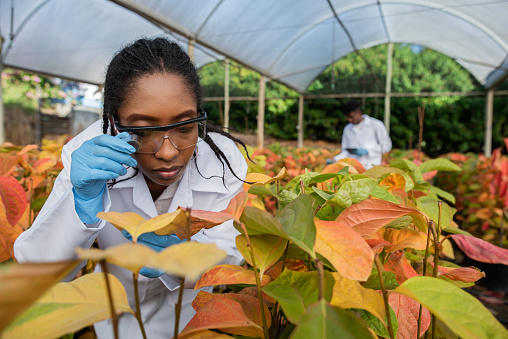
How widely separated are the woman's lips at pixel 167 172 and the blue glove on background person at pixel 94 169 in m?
0.12

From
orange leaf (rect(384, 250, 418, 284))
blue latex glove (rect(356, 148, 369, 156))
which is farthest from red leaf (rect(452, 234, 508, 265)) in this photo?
blue latex glove (rect(356, 148, 369, 156))

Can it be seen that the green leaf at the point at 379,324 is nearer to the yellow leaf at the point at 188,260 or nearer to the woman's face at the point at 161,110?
the yellow leaf at the point at 188,260

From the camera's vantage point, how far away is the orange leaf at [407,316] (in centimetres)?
55

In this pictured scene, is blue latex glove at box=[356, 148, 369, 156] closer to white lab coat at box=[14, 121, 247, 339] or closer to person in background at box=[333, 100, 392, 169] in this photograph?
person in background at box=[333, 100, 392, 169]

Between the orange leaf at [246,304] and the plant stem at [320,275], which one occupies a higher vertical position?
the plant stem at [320,275]

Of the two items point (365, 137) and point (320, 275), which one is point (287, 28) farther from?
point (320, 275)

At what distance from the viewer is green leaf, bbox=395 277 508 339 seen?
1.20 feet

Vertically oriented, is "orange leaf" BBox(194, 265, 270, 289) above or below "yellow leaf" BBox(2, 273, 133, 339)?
below

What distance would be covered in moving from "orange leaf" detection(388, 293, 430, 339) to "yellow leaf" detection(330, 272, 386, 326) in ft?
0.30

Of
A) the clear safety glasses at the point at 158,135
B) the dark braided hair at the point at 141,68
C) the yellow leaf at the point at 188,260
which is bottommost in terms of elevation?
the yellow leaf at the point at 188,260

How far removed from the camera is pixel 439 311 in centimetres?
38

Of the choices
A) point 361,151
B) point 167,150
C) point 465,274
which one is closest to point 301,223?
point 465,274

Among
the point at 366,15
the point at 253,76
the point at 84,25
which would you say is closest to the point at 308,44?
the point at 366,15

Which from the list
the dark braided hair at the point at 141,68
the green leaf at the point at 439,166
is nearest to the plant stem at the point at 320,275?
the dark braided hair at the point at 141,68
